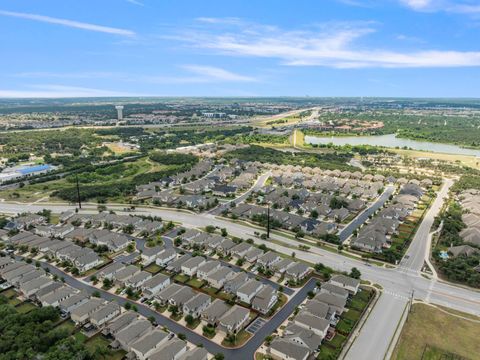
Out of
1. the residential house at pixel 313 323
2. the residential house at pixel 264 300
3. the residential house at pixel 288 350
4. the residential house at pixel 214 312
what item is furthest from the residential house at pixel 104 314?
the residential house at pixel 313 323

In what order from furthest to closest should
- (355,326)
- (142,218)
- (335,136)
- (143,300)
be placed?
(335,136), (142,218), (143,300), (355,326)

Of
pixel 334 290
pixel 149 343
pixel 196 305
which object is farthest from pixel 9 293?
pixel 334 290

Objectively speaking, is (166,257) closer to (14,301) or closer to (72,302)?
(72,302)

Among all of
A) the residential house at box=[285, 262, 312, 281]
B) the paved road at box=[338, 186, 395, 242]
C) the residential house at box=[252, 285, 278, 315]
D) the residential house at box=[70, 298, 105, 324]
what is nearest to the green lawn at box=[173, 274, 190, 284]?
the residential house at box=[70, 298, 105, 324]

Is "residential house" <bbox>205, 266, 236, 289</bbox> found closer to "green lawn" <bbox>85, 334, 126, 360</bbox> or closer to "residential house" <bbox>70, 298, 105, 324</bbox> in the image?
"residential house" <bbox>70, 298, 105, 324</bbox>

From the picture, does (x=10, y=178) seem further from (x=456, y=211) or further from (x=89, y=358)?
(x=456, y=211)

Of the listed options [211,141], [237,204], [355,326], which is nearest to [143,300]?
[355,326]
